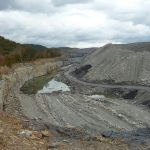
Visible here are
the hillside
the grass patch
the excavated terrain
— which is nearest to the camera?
the excavated terrain

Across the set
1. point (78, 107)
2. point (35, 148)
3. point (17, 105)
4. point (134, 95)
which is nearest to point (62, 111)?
point (78, 107)

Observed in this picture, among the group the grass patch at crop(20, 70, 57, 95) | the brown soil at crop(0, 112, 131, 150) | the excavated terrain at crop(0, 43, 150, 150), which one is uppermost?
the brown soil at crop(0, 112, 131, 150)

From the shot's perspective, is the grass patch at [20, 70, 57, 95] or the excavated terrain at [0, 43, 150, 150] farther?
the grass patch at [20, 70, 57, 95]

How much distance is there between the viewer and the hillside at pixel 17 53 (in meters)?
92.9

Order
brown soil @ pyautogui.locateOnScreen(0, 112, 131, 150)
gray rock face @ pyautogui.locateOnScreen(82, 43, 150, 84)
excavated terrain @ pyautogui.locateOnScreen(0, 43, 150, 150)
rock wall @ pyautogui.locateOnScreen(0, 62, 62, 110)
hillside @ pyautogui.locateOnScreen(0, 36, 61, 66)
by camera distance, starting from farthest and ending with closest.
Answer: hillside @ pyautogui.locateOnScreen(0, 36, 61, 66), gray rock face @ pyautogui.locateOnScreen(82, 43, 150, 84), rock wall @ pyautogui.locateOnScreen(0, 62, 62, 110), excavated terrain @ pyautogui.locateOnScreen(0, 43, 150, 150), brown soil @ pyautogui.locateOnScreen(0, 112, 131, 150)

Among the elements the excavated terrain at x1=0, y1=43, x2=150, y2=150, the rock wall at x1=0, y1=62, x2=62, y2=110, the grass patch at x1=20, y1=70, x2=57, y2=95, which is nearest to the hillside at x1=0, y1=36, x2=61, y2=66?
the rock wall at x1=0, y1=62, x2=62, y2=110

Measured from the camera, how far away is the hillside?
9288cm

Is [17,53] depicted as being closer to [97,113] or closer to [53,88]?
[53,88]

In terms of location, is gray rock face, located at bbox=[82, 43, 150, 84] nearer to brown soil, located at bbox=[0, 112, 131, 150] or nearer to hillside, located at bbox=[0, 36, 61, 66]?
hillside, located at bbox=[0, 36, 61, 66]

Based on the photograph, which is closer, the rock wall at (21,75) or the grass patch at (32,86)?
the rock wall at (21,75)

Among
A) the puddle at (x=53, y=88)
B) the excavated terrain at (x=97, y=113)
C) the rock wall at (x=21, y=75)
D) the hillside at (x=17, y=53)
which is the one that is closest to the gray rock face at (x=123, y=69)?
the excavated terrain at (x=97, y=113)

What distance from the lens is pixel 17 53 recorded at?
338ft

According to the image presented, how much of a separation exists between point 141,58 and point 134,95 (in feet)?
83.1

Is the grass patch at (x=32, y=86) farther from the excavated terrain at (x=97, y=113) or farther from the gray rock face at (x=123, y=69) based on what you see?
the gray rock face at (x=123, y=69)
